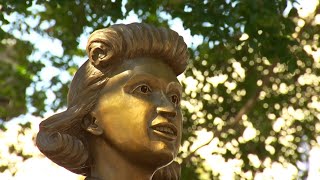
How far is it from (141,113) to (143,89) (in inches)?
7.6

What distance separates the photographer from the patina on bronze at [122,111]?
5848 millimetres

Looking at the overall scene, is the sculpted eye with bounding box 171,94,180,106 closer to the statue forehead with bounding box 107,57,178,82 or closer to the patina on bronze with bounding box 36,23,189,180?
the patina on bronze with bounding box 36,23,189,180

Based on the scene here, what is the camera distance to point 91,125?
6.05 m

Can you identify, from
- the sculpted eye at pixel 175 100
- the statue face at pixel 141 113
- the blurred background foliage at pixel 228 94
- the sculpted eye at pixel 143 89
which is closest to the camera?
the statue face at pixel 141 113

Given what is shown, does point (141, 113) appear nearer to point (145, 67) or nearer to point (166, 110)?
point (166, 110)

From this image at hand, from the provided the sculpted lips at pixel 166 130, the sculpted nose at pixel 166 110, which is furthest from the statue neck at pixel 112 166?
the sculpted nose at pixel 166 110

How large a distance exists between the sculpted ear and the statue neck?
6cm

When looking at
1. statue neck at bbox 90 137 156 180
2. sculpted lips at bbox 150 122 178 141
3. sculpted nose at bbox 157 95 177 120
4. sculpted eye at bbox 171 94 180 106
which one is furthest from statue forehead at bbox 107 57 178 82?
statue neck at bbox 90 137 156 180

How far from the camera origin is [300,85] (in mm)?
13469

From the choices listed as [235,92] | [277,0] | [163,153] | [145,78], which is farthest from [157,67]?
[235,92]

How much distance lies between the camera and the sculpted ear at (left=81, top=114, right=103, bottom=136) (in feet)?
19.7

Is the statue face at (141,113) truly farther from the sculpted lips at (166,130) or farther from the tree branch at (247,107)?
the tree branch at (247,107)

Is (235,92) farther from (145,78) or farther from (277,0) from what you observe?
(145,78)

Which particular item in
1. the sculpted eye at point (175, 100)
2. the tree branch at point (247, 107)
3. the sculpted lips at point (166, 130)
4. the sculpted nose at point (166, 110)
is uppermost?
the tree branch at point (247, 107)
